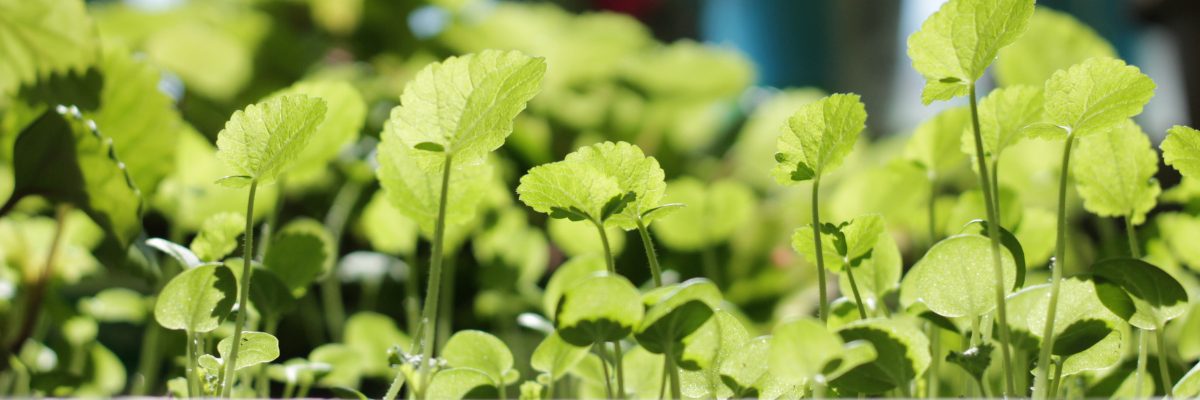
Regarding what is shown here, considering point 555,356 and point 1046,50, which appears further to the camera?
point 1046,50

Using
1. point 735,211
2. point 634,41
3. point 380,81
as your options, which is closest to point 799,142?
point 735,211

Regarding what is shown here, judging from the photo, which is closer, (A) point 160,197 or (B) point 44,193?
(B) point 44,193

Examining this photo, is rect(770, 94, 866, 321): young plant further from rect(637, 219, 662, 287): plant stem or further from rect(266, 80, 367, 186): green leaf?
rect(266, 80, 367, 186): green leaf

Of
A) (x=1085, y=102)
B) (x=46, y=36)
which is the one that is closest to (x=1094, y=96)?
(x=1085, y=102)

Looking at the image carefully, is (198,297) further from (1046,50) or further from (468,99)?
(1046,50)

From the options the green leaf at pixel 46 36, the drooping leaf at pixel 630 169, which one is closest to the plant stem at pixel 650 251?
the drooping leaf at pixel 630 169

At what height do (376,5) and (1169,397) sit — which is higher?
(376,5)

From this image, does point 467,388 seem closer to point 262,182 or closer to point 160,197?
point 262,182
